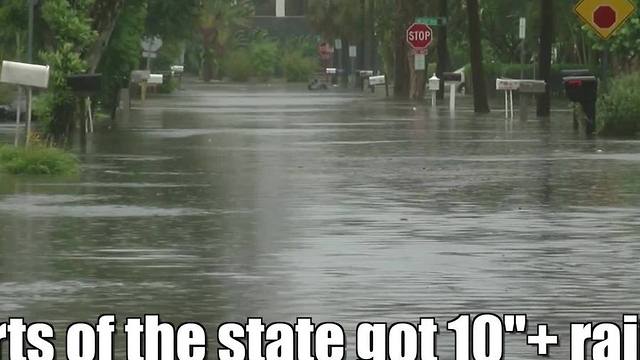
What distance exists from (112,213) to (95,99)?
26.3 metres

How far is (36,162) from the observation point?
29500mm

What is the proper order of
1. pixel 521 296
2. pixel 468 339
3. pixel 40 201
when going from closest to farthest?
pixel 468 339 → pixel 521 296 → pixel 40 201

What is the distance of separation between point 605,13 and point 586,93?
536cm

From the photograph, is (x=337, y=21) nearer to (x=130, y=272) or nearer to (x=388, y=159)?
(x=388, y=159)

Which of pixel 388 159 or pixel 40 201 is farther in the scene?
pixel 388 159

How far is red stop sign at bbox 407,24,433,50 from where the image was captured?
78.1 metres

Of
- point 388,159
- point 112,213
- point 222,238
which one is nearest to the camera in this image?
point 222,238

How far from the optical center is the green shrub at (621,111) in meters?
44.2

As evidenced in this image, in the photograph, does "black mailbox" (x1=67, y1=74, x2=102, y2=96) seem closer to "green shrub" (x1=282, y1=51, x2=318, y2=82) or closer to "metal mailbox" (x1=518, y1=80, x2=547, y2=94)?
"metal mailbox" (x1=518, y1=80, x2=547, y2=94)

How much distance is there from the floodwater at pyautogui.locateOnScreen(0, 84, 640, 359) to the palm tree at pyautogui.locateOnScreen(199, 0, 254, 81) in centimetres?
12008

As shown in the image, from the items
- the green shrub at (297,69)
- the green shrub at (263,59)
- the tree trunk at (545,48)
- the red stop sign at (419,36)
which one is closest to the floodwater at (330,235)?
the tree trunk at (545,48)

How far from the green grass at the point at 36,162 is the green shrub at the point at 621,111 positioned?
16.4 meters

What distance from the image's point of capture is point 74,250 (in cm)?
1892

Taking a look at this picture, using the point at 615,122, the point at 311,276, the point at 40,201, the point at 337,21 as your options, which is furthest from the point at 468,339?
the point at 337,21
